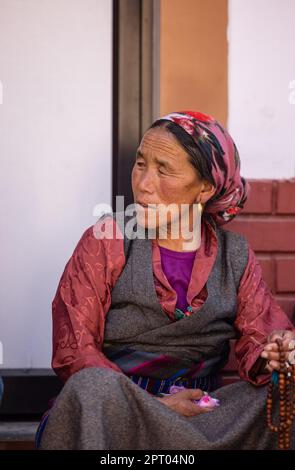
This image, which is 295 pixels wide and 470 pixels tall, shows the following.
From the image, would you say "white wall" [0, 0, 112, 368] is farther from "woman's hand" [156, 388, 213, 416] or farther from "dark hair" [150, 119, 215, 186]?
"woman's hand" [156, 388, 213, 416]

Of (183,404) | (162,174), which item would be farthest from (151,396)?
(162,174)

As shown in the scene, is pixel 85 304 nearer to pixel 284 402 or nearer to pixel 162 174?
pixel 162 174

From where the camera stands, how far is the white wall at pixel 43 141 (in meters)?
4.13

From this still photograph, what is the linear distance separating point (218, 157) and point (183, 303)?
56 cm

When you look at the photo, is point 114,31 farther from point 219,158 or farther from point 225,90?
point 219,158

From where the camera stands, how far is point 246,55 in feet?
13.4

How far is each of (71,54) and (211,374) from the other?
161 cm

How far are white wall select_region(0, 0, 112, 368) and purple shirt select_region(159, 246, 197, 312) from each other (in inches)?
32.0

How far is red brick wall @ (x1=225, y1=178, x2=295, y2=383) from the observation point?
403cm

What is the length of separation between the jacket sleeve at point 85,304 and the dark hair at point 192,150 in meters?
0.40

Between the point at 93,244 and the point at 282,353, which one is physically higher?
the point at 93,244

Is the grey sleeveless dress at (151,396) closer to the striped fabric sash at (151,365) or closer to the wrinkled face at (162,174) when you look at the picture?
the striped fabric sash at (151,365)

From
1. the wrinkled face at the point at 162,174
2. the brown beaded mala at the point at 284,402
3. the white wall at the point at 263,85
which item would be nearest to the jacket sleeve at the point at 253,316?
the brown beaded mala at the point at 284,402

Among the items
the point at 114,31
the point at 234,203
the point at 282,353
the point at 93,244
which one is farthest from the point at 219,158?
the point at 114,31
